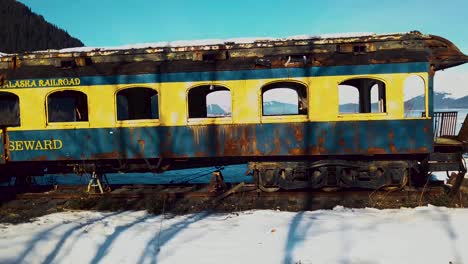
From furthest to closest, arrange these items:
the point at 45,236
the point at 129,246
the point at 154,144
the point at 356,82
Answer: the point at 356,82 < the point at 154,144 < the point at 45,236 < the point at 129,246

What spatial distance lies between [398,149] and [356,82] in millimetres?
2224

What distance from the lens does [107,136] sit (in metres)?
8.02

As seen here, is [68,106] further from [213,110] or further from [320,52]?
[320,52]

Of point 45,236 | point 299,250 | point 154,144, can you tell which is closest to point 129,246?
point 45,236

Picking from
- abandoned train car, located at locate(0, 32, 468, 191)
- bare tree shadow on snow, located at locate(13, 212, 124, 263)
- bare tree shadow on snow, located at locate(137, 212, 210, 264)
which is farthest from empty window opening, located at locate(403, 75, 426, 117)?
bare tree shadow on snow, located at locate(13, 212, 124, 263)

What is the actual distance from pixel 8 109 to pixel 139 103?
133 inches

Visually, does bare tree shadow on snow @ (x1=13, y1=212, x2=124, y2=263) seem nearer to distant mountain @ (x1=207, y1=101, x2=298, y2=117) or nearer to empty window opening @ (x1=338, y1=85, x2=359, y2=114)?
distant mountain @ (x1=207, y1=101, x2=298, y2=117)

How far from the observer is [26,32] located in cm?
5362

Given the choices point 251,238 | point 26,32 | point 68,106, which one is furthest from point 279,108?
point 26,32

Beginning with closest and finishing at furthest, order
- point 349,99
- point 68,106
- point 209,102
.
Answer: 1. point 349,99
2. point 68,106
3. point 209,102

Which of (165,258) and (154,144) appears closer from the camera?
(165,258)

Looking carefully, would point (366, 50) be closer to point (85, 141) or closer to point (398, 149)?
point (398, 149)

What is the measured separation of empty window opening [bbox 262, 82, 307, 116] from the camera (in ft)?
28.4

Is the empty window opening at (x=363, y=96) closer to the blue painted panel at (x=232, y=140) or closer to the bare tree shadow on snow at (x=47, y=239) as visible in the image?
the blue painted panel at (x=232, y=140)
